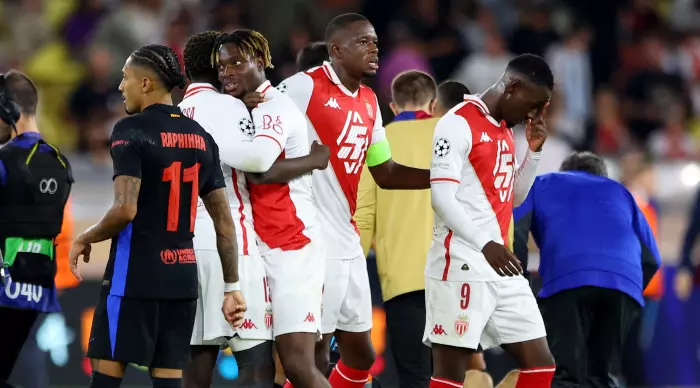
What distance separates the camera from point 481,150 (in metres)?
7.22

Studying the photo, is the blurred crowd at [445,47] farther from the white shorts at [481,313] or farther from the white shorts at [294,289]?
the white shorts at [294,289]

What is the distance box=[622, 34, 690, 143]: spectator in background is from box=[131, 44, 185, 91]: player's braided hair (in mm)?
10432

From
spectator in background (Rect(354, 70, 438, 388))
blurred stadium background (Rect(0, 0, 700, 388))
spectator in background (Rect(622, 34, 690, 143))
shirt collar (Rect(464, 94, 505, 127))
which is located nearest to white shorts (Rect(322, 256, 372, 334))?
spectator in background (Rect(354, 70, 438, 388))

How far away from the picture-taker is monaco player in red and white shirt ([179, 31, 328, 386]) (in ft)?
Result: 22.3

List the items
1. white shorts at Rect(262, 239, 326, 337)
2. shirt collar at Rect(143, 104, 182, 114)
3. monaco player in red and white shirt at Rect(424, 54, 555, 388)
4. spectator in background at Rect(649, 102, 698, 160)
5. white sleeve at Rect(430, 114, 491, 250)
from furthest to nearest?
spectator in background at Rect(649, 102, 698, 160) → monaco player in red and white shirt at Rect(424, 54, 555, 388) → white sleeve at Rect(430, 114, 491, 250) → white shorts at Rect(262, 239, 326, 337) → shirt collar at Rect(143, 104, 182, 114)

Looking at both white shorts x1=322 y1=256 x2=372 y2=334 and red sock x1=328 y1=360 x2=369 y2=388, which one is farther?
red sock x1=328 y1=360 x2=369 y2=388

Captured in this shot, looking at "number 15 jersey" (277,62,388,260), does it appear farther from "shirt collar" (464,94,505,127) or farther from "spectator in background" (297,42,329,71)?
"spectator in background" (297,42,329,71)

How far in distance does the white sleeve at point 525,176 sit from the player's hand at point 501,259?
854 mm

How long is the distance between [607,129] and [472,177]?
27.9ft

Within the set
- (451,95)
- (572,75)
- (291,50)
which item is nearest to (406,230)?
(451,95)

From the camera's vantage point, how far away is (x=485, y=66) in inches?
611

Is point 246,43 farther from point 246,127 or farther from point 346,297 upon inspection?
point 346,297

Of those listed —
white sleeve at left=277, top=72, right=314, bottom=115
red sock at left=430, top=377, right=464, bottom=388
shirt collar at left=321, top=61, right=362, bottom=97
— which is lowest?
red sock at left=430, top=377, right=464, bottom=388

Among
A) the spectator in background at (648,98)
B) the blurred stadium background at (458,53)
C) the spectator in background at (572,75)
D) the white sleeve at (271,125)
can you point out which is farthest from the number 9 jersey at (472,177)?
the spectator in background at (648,98)
